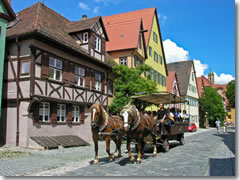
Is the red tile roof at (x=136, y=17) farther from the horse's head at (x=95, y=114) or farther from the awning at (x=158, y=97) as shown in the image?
the horse's head at (x=95, y=114)

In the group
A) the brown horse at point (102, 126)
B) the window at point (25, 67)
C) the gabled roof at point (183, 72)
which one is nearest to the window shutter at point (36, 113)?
the window at point (25, 67)

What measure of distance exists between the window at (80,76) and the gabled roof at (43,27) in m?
1.09

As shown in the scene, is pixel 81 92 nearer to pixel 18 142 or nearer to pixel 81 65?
pixel 81 65

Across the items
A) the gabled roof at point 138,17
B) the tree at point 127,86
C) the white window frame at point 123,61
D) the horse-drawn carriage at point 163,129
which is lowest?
the horse-drawn carriage at point 163,129

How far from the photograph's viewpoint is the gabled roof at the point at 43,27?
13605 mm

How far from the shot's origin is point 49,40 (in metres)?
13.8

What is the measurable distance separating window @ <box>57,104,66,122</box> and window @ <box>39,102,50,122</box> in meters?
0.93

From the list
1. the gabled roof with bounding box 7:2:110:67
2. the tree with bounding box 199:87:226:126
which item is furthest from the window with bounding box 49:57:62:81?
the tree with bounding box 199:87:226:126

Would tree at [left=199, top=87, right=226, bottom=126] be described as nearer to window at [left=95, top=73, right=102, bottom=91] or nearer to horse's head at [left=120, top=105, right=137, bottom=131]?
window at [left=95, top=73, right=102, bottom=91]

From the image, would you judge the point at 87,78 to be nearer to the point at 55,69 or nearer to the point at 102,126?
the point at 55,69

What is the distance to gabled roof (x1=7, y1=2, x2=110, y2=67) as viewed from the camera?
13.6 meters

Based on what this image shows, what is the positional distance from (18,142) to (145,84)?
8634 mm

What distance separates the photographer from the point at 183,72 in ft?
161

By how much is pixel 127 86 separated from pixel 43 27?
6525mm
